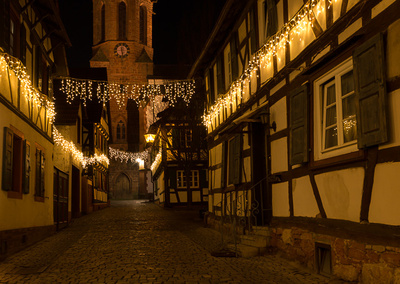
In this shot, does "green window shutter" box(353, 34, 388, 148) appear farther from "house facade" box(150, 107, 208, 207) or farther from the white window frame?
"house facade" box(150, 107, 208, 207)

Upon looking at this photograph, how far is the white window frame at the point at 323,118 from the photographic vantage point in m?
6.67

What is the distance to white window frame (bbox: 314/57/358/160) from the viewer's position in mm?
6672

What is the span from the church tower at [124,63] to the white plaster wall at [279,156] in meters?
48.1

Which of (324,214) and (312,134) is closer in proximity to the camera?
(324,214)

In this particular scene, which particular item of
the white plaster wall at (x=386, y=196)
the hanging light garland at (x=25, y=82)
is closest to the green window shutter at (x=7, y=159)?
the hanging light garland at (x=25, y=82)

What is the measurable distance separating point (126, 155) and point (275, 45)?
162 feet

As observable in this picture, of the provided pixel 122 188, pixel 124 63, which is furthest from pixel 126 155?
pixel 124 63

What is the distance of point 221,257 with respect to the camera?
A: 9477mm

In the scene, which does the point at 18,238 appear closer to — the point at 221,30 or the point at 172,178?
the point at 221,30

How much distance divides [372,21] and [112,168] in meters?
53.3

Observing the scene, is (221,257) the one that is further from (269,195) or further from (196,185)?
(196,185)

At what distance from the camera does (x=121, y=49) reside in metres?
59.5

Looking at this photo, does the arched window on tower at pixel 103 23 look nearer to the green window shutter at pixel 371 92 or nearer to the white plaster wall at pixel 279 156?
the white plaster wall at pixel 279 156

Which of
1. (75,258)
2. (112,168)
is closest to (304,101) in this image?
(75,258)
